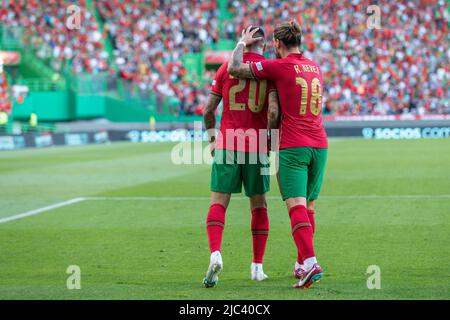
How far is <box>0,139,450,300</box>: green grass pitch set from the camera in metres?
7.55

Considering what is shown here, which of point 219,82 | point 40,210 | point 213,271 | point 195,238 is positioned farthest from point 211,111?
point 40,210

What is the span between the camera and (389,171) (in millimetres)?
21078

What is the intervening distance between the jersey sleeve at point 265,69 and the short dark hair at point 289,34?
23cm

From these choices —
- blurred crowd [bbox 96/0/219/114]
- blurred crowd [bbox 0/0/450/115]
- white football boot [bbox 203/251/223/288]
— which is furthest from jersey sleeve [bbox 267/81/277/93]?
blurred crowd [bbox 96/0/219/114]

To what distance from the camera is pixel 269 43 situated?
140 ft

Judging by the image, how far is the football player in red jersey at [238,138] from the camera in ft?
25.9

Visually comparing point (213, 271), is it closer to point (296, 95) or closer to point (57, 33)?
point (296, 95)

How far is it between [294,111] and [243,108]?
0.50 m

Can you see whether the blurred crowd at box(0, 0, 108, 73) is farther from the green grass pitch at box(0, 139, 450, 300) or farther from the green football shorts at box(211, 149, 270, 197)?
the green football shorts at box(211, 149, 270, 197)

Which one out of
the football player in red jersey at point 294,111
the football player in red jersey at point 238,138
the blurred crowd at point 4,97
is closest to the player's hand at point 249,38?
the football player in red jersey at point 238,138

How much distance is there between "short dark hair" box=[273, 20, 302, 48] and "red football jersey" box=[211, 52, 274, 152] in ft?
1.14
